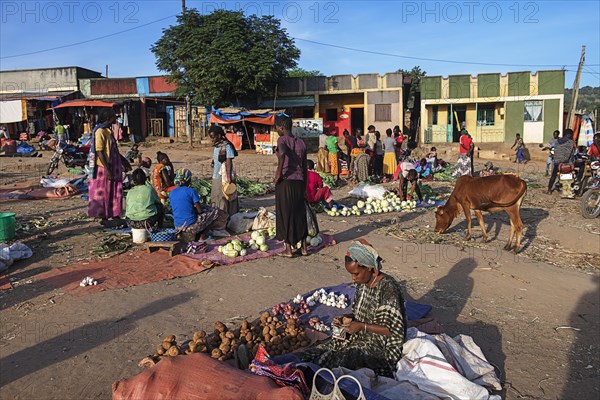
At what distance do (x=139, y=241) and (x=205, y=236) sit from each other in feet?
3.36

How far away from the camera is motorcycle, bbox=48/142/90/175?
14930 mm

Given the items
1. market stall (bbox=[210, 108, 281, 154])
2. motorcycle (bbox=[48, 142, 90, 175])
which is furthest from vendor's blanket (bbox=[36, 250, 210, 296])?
market stall (bbox=[210, 108, 281, 154])

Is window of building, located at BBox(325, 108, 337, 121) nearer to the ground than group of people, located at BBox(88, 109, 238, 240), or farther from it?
farther from it

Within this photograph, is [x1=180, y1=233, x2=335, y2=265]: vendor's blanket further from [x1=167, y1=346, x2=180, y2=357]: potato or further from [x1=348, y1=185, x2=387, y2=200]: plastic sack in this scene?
[x1=348, y1=185, x2=387, y2=200]: plastic sack

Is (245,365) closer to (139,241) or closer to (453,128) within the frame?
(139,241)

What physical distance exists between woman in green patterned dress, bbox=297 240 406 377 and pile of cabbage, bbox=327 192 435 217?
6.71 meters

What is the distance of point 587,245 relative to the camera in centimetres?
862

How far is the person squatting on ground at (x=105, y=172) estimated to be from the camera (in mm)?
7605

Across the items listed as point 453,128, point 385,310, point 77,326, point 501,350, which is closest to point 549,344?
point 501,350

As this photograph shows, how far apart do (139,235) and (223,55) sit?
2041cm

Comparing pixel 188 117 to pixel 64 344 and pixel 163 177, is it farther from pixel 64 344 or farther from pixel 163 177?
pixel 64 344

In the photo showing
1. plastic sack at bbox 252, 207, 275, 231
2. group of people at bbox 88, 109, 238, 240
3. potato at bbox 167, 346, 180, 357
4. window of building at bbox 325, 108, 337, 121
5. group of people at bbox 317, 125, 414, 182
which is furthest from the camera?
window of building at bbox 325, 108, 337, 121

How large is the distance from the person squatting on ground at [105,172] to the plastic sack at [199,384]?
5.42m

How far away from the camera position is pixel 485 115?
3028cm
